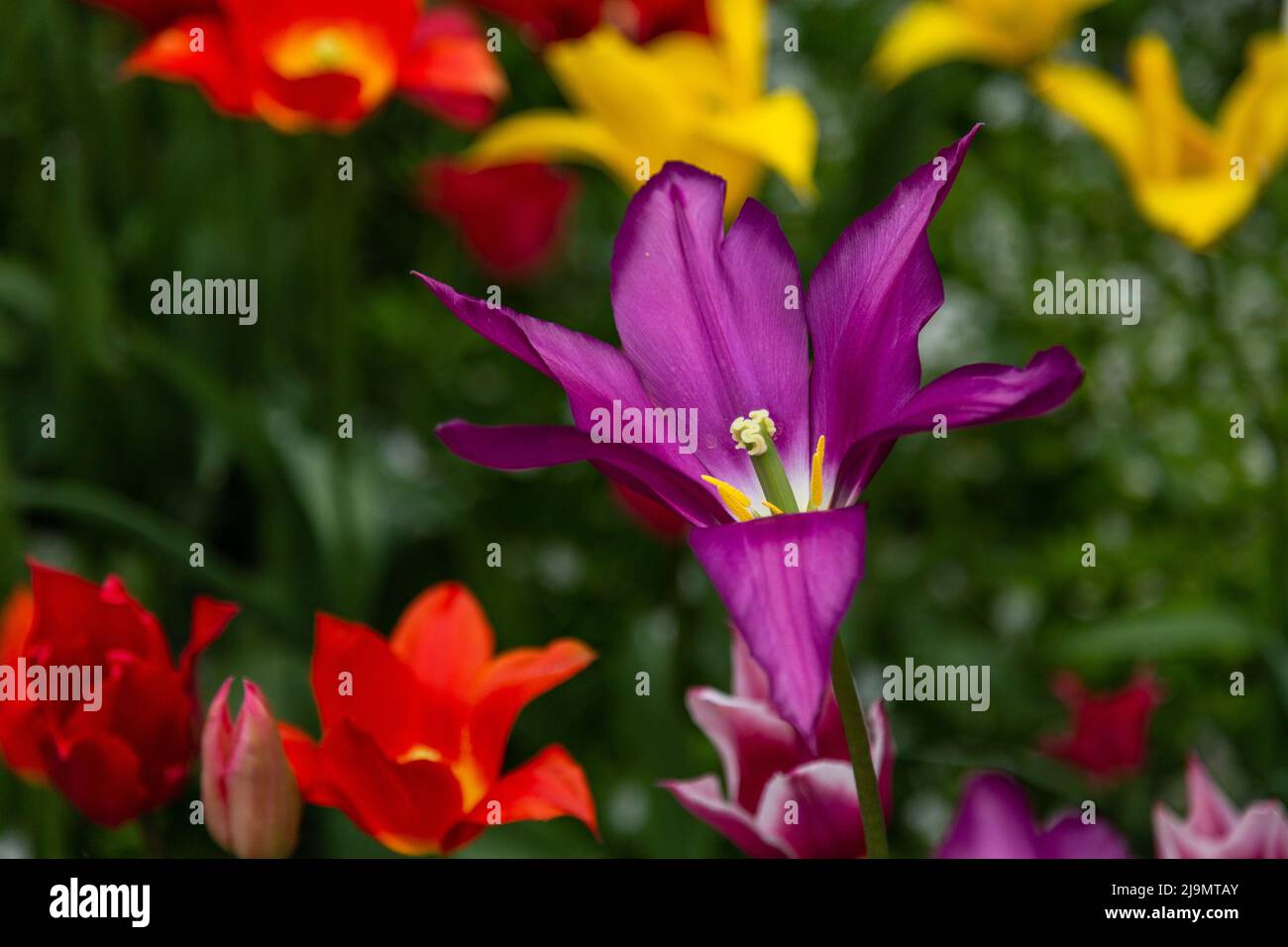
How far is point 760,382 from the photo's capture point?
44cm

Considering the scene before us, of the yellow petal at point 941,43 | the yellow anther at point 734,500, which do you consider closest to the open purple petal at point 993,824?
the yellow anther at point 734,500

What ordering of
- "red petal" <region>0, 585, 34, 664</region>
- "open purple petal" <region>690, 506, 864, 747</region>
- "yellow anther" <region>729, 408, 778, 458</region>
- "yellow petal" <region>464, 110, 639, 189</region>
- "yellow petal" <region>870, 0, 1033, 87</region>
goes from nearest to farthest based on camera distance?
"open purple petal" <region>690, 506, 864, 747</region> → "yellow anther" <region>729, 408, 778, 458</region> → "red petal" <region>0, 585, 34, 664</region> → "yellow petal" <region>464, 110, 639, 189</region> → "yellow petal" <region>870, 0, 1033, 87</region>

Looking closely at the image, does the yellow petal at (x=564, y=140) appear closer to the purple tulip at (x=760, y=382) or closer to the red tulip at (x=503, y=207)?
the red tulip at (x=503, y=207)

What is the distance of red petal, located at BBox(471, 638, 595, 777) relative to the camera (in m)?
0.46

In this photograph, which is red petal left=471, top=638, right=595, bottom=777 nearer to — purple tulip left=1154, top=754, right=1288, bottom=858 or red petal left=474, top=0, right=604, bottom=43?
purple tulip left=1154, top=754, right=1288, bottom=858

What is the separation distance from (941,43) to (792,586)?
2.94 feet

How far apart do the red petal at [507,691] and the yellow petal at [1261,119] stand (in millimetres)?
715

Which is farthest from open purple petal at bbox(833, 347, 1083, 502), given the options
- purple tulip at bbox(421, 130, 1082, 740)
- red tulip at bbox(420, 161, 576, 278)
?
red tulip at bbox(420, 161, 576, 278)

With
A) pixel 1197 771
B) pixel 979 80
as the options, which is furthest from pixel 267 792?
pixel 979 80

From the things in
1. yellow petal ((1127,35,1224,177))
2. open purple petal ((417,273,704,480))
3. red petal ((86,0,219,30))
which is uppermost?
red petal ((86,0,219,30))

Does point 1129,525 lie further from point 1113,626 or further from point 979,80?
point 979,80

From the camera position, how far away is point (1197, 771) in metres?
0.47

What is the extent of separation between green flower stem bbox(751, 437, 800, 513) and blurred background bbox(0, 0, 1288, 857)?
49cm

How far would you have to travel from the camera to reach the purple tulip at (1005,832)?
1.36ft
